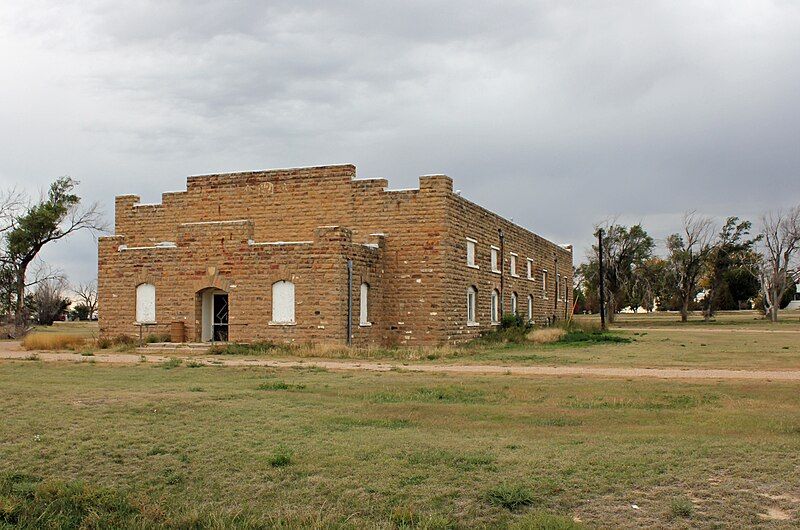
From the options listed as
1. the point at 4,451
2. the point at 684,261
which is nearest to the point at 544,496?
the point at 4,451

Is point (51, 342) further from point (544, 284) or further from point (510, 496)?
point (544, 284)

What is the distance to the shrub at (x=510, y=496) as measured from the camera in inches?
304

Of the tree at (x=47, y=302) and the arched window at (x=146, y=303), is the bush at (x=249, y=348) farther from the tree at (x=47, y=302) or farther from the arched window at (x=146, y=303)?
the tree at (x=47, y=302)

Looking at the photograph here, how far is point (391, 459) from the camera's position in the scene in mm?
9102

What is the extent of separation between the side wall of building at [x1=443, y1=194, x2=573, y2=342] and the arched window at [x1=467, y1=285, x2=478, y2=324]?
0.20 metres

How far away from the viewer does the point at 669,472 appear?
852 centimetres

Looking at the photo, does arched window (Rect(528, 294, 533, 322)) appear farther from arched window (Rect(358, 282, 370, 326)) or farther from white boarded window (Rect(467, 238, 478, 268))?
arched window (Rect(358, 282, 370, 326))

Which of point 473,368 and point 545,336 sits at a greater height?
point 545,336

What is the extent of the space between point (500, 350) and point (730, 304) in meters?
87.8

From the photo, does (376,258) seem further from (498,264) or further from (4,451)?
(4,451)

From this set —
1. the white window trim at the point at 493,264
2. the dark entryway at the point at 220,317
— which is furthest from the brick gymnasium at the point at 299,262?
the white window trim at the point at 493,264

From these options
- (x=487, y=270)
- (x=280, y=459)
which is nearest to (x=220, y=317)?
(x=487, y=270)

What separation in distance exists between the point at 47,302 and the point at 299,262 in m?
45.5

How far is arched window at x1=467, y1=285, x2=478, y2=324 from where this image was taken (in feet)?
114
